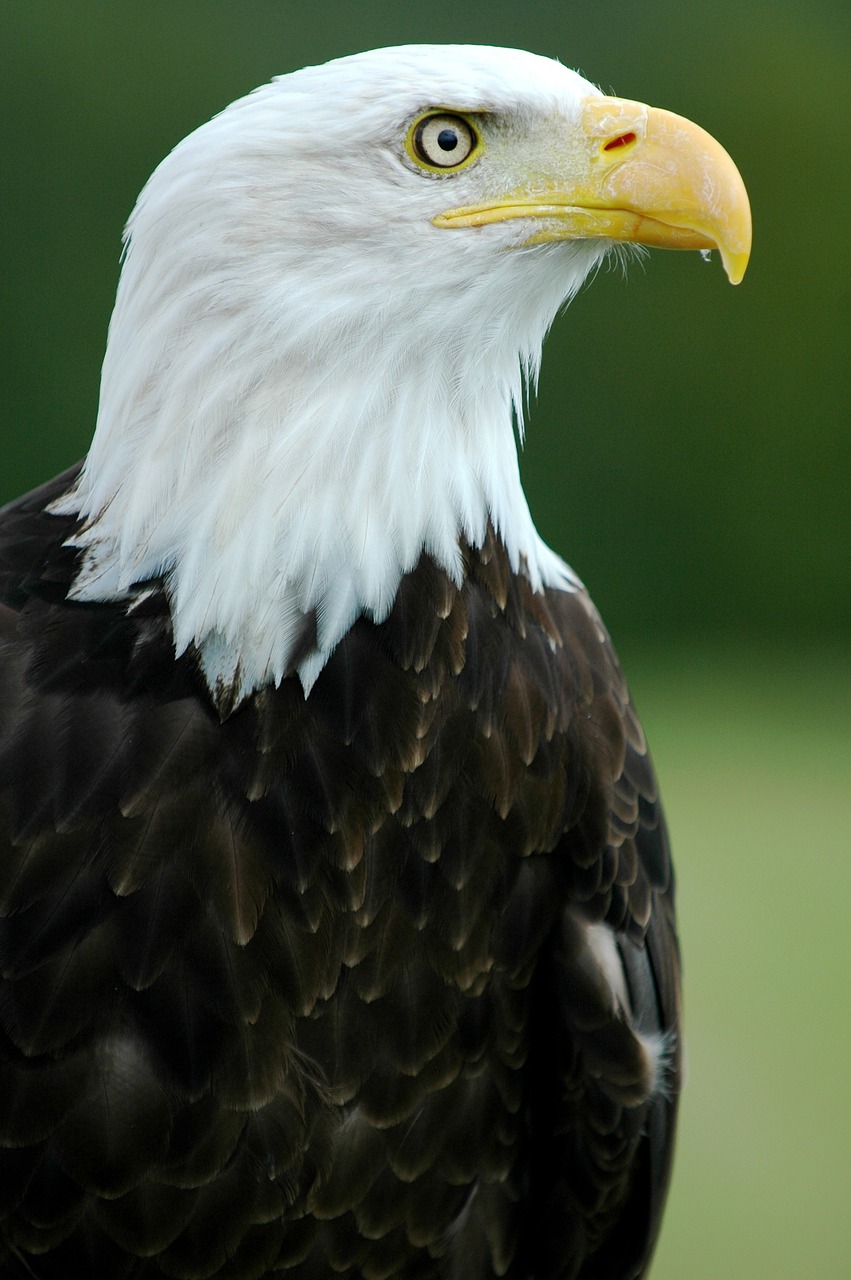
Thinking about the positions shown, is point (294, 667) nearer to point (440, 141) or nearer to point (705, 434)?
point (440, 141)

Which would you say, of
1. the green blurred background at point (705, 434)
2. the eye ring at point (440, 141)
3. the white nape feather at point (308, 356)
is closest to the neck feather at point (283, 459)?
the white nape feather at point (308, 356)

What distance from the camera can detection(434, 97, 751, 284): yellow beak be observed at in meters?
1.33

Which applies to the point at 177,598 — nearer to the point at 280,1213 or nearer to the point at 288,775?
the point at 288,775

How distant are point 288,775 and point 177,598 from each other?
0.20 metres

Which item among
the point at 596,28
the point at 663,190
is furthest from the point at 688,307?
the point at 663,190

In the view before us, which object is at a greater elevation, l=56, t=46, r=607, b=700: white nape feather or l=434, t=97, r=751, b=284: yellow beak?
l=434, t=97, r=751, b=284: yellow beak

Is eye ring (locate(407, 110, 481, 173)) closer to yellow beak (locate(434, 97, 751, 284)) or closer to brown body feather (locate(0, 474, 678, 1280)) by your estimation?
yellow beak (locate(434, 97, 751, 284))

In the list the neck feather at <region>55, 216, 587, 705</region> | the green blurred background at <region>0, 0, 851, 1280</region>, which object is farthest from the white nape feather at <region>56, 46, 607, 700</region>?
the green blurred background at <region>0, 0, 851, 1280</region>

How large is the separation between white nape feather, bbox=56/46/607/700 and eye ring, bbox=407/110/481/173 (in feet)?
0.05

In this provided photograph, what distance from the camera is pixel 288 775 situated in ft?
4.49

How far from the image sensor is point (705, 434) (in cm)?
Answer: 589

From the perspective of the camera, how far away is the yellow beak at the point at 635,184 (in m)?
1.33

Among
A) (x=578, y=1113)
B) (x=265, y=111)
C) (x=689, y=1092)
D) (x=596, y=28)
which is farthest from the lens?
(x=596, y=28)

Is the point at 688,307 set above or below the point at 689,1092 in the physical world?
above
